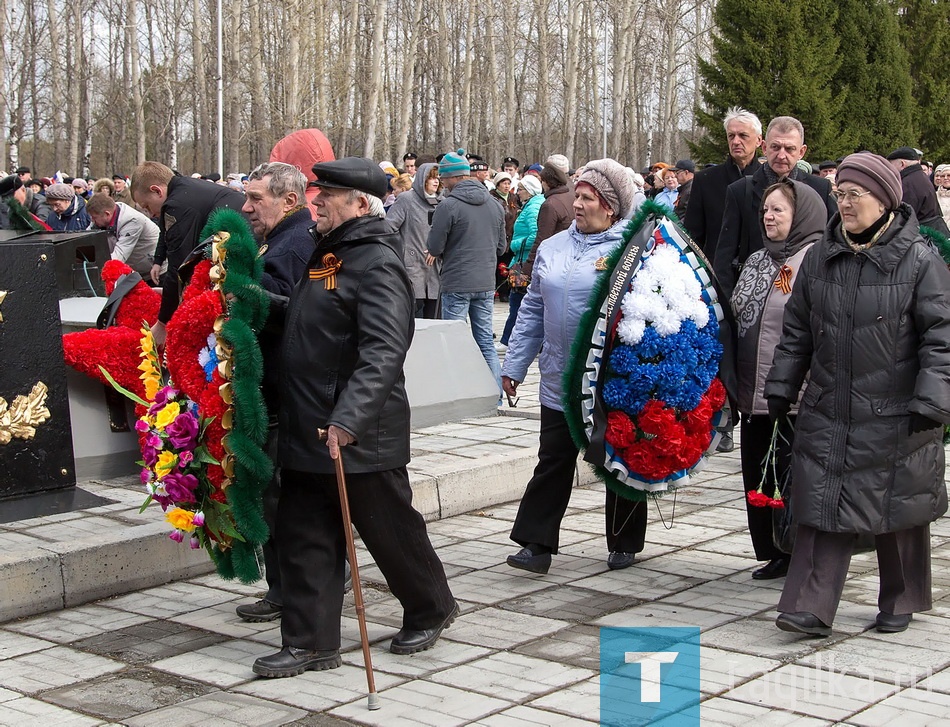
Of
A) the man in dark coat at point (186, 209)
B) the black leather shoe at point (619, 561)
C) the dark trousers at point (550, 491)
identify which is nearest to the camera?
the dark trousers at point (550, 491)

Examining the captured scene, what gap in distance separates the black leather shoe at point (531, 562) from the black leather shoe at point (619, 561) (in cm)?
33

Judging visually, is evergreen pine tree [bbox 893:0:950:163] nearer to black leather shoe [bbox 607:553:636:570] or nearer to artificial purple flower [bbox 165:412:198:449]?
black leather shoe [bbox 607:553:636:570]

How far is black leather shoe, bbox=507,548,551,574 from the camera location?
618 cm

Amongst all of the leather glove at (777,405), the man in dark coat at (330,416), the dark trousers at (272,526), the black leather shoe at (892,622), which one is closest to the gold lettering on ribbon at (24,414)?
the dark trousers at (272,526)

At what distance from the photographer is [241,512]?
498cm

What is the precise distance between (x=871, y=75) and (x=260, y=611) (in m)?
24.2

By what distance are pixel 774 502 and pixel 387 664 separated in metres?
1.77

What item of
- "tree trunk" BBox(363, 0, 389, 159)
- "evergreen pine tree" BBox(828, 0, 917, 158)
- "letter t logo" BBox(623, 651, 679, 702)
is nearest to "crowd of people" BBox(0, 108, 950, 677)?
"letter t logo" BBox(623, 651, 679, 702)

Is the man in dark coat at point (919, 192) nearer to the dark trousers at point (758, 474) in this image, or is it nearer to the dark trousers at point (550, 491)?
the dark trousers at point (758, 474)

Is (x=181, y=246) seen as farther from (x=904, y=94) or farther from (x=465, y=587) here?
(x=904, y=94)

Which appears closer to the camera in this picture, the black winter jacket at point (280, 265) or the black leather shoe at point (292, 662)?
the black leather shoe at point (292, 662)

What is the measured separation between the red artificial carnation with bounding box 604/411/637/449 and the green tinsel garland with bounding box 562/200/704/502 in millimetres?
135

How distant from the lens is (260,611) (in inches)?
220

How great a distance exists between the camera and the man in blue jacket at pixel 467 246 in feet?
36.3
